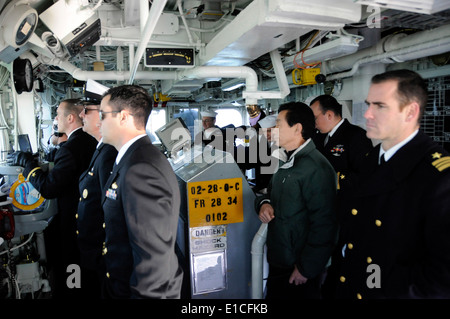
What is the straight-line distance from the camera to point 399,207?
4.19 feet

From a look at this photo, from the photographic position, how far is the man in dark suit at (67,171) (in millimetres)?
2250

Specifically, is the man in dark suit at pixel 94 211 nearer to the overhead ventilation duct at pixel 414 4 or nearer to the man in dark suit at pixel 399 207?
the man in dark suit at pixel 399 207

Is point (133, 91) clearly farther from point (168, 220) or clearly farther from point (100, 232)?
point (100, 232)

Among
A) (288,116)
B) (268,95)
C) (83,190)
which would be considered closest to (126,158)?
(83,190)

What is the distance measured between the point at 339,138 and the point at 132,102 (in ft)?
6.54

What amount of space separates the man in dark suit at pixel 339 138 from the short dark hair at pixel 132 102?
5.91 feet

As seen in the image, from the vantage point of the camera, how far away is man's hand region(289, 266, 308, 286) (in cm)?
196

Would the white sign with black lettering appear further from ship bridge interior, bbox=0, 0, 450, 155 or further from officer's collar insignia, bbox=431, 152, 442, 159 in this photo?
officer's collar insignia, bbox=431, 152, 442, 159

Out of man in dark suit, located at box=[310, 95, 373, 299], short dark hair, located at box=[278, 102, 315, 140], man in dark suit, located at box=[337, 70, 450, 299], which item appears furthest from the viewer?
man in dark suit, located at box=[310, 95, 373, 299]

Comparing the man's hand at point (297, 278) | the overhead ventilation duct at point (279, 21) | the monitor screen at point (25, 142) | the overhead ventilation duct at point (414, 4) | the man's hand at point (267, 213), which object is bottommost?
the man's hand at point (297, 278)

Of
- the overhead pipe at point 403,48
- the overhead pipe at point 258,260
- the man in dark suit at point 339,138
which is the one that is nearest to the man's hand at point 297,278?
the overhead pipe at point 258,260

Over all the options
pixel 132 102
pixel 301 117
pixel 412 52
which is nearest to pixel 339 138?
pixel 301 117

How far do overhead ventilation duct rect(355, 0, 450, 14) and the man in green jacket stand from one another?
2.32ft

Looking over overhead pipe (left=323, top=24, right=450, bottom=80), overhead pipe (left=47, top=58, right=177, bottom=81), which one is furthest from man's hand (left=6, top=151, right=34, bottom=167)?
overhead pipe (left=323, top=24, right=450, bottom=80)
